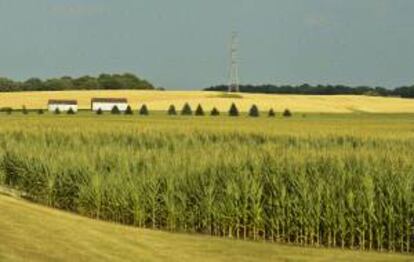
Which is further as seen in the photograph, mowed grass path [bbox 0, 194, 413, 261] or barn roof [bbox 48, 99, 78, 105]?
barn roof [bbox 48, 99, 78, 105]

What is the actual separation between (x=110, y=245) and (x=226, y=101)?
4392 inches

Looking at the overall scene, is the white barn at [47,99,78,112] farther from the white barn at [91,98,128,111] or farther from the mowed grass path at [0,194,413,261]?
the mowed grass path at [0,194,413,261]

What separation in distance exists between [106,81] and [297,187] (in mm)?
155181

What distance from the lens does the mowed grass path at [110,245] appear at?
1587 centimetres

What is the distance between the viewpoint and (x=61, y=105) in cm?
12381

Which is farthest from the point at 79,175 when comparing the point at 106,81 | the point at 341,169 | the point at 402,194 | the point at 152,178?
the point at 106,81

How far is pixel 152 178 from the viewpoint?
23.1 metres

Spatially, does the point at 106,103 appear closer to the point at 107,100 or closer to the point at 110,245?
the point at 107,100

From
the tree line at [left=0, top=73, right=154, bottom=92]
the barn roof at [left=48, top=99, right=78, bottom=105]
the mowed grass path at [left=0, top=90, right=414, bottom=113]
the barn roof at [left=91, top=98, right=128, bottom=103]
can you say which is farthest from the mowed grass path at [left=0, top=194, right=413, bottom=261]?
the tree line at [left=0, top=73, right=154, bottom=92]

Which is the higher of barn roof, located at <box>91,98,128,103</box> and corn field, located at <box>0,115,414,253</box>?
corn field, located at <box>0,115,414,253</box>

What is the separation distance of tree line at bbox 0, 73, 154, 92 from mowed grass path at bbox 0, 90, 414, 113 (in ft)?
100

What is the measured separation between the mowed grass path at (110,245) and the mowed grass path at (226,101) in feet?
320

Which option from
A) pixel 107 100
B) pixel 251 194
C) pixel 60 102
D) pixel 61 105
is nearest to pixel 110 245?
pixel 251 194

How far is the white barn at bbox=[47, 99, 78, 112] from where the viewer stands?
121750 mm
